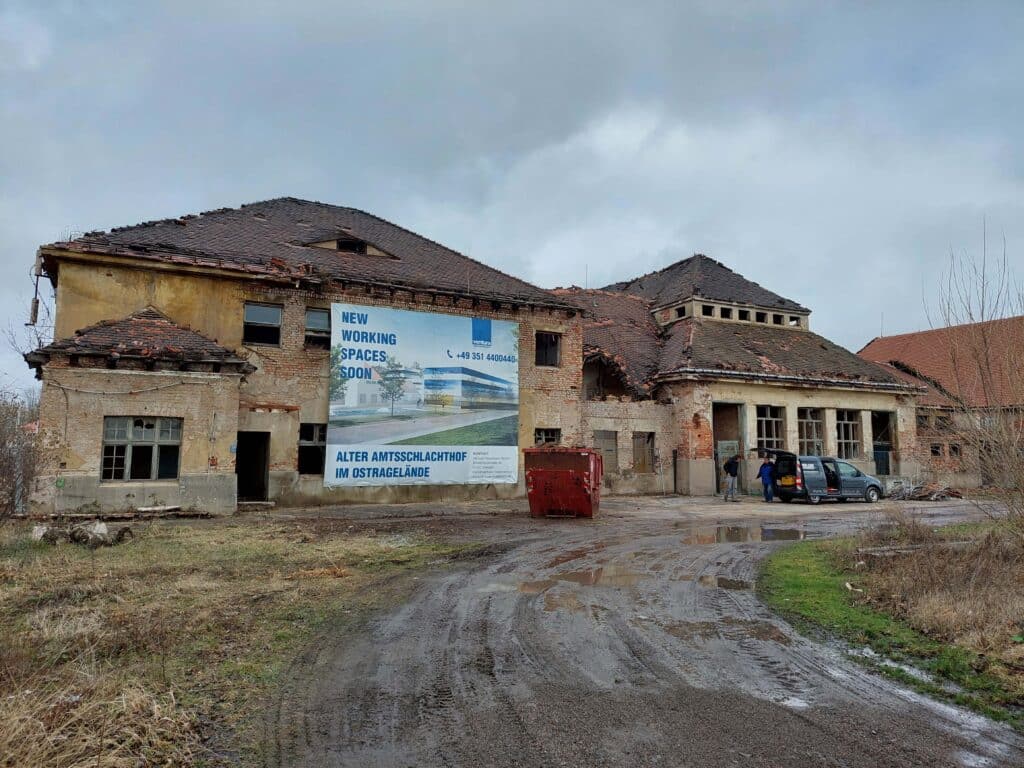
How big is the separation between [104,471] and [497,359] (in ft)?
37.4

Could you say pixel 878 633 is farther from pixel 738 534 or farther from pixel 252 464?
pixel 252 464

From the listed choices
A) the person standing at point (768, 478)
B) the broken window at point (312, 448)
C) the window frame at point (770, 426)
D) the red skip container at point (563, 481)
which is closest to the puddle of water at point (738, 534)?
→ the red skip container at point (563, 481)

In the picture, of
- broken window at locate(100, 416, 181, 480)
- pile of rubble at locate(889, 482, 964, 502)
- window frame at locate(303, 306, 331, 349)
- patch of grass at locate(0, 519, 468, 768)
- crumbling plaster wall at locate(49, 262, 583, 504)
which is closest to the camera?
patch of grass at locate(0, 519, 468, 768)

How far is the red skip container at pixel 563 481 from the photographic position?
639 inches

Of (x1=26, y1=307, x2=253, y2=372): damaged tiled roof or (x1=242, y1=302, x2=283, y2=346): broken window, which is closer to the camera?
(x1=26, y1=307, x2=253, y2=372): damaged tiled roof

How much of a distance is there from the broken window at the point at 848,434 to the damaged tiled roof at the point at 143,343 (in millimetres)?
23896

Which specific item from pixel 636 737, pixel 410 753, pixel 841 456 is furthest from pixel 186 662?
pixel 841 456

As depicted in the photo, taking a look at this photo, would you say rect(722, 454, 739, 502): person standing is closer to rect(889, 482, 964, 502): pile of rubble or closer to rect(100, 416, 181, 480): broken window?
rect(889, 482, 964, 502): pile of rubble

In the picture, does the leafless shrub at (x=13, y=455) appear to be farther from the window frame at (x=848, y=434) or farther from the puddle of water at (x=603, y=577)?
the window frame at (x=848, y=434)

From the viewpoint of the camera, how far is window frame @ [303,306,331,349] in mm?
19094

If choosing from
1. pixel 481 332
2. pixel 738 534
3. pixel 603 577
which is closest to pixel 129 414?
pixel 481 332

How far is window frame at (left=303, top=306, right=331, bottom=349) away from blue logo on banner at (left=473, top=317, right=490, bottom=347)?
4.64 meters

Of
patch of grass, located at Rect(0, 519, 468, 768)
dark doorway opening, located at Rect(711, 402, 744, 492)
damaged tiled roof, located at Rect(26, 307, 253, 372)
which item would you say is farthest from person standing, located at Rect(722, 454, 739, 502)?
damaged tiled roof, located at Rect(26, 307, 253, 372)

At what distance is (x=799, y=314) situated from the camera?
1235 inches
